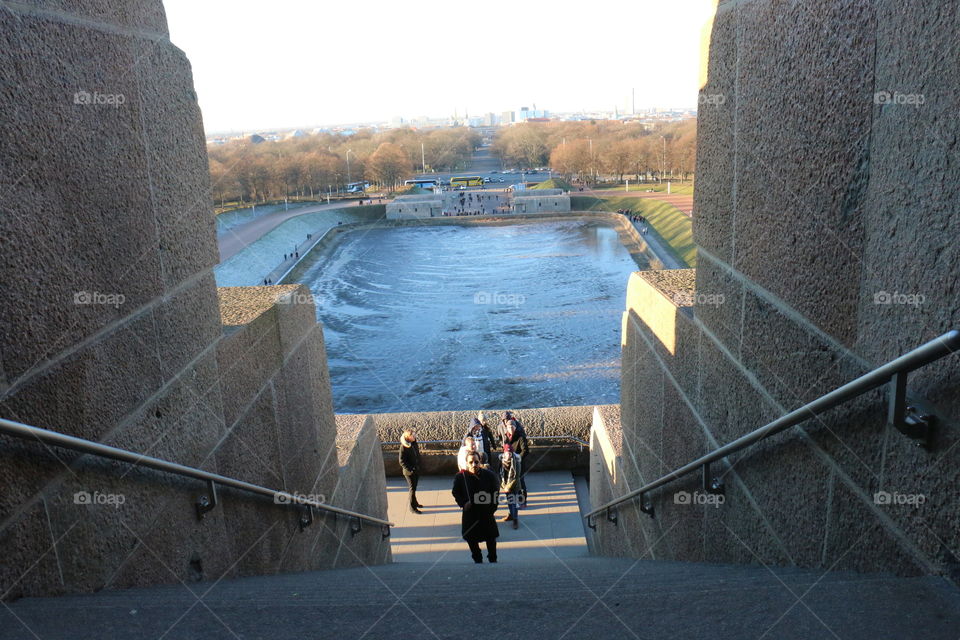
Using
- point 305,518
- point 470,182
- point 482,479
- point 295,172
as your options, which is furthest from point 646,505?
point 470,182

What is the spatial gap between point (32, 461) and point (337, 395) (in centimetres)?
1888

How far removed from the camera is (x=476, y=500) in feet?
19.4

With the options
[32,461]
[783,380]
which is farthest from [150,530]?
[783,380]

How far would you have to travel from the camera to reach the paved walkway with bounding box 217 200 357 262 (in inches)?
→ 1655

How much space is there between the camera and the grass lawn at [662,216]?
36319 mm

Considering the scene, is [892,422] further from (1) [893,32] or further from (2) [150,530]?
(2) [150,530]

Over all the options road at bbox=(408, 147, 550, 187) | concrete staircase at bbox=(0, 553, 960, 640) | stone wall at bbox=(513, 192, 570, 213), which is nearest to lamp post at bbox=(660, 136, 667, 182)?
stone wall at bbox=(513, 192, 570, 213)

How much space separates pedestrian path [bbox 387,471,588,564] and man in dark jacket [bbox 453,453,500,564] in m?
1.64

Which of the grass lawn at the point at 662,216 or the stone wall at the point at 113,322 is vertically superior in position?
the stone wall at the point at 113,322

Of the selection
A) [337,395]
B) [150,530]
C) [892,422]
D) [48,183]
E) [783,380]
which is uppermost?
[48,183]

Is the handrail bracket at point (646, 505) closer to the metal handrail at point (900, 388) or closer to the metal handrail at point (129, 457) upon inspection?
the metal handrail at point (129, 457)

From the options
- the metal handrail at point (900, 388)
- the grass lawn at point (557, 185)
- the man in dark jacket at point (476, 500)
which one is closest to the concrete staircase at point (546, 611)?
the metal handrail at point (900, 388)

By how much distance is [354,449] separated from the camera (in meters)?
7.32

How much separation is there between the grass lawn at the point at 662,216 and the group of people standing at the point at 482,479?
17561 millimetres
